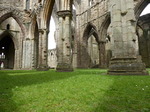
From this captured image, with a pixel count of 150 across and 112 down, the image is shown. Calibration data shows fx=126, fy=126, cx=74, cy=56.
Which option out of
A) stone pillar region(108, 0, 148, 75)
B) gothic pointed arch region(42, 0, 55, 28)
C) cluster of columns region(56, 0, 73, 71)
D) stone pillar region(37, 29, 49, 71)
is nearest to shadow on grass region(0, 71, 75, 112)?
stone pillar region(108, 0, 148, 75)

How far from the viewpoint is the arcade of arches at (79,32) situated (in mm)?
5242

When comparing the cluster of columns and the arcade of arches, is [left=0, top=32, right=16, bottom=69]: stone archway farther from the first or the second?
the cluster of columns

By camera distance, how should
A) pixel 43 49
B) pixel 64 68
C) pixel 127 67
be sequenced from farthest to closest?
1. pixel 43 49
2. pixel 64 68
3. pixel 127 67

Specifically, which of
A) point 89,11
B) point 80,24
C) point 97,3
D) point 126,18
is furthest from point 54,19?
point 126,18

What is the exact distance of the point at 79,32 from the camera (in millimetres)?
20219

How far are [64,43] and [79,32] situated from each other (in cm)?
1179

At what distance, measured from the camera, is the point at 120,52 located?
5.20m

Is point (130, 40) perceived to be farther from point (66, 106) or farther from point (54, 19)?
point (54, 19)

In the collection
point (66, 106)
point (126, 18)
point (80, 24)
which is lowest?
point (66, 106)

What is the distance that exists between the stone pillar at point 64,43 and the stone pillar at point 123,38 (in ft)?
12.7

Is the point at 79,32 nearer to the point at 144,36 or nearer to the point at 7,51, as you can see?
the point at 144,36

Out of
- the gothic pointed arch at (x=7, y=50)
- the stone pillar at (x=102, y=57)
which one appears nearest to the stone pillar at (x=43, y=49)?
the stone pillar at (x=102, y=57)

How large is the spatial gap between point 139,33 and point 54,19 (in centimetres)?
1457

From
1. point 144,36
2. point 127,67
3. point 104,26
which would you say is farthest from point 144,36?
point 127,67
